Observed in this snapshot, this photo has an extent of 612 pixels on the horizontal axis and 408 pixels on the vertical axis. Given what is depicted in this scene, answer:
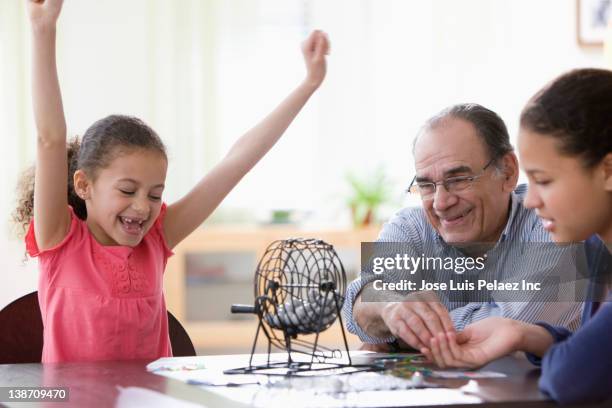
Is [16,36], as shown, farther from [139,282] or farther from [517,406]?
[517,406]

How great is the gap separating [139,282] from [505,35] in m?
4.34

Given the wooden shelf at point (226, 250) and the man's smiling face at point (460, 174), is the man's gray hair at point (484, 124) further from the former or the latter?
the wooden shelf at point (226, 250)

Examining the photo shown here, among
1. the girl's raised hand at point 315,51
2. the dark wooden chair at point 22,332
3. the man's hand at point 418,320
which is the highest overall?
the girl's raised hand at point 315,51

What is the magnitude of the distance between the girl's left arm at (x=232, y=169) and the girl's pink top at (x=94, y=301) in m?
0.18

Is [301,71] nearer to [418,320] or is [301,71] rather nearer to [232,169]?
[232,169]

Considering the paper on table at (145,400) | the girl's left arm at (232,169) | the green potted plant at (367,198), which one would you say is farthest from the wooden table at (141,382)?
the green potted plant at (367,198)

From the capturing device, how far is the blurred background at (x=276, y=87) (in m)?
5.37

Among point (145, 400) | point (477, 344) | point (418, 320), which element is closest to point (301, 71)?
point (418, 320)

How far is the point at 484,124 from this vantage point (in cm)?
218

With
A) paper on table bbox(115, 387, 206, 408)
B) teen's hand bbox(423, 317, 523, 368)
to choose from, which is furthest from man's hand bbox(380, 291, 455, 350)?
paper on table bbox(115, 387, 206, 408)

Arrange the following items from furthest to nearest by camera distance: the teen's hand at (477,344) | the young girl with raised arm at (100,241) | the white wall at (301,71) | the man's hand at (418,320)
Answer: the white wall at (301,71), the young girl with raised arm at (100,241), the man's hand at (418,320), the teen's hand at (477,344)

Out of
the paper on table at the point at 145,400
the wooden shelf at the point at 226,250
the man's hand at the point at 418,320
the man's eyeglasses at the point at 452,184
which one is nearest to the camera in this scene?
the paper on table at the point at 145,400

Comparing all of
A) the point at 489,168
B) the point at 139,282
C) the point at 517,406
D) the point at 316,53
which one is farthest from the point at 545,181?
the point at 139,282

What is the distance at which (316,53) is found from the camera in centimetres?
214
